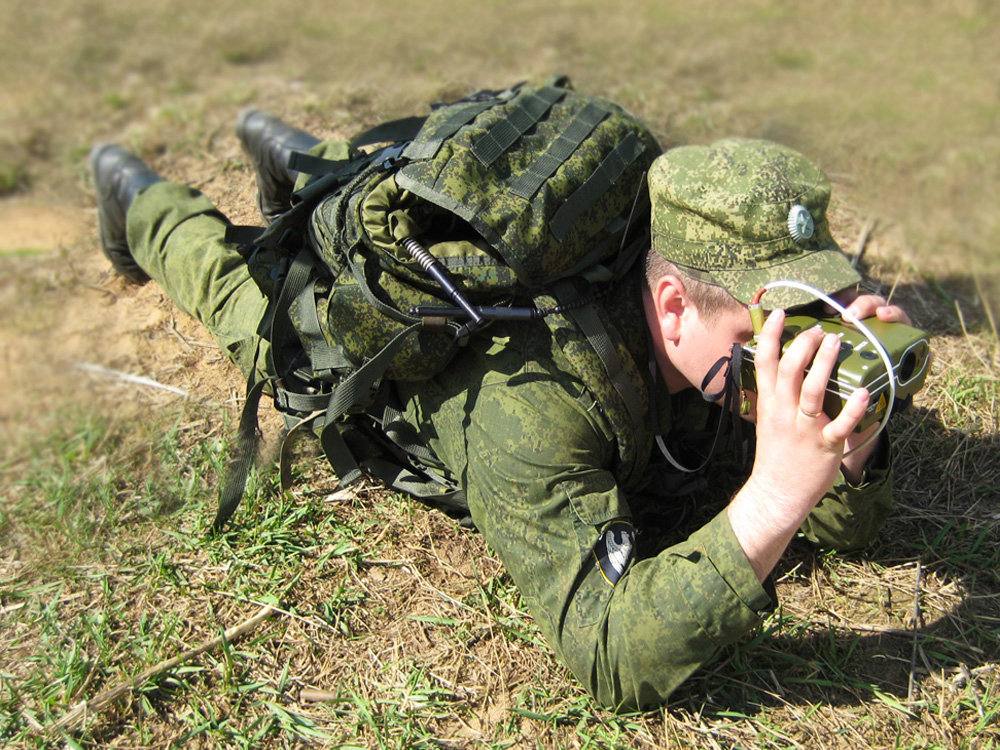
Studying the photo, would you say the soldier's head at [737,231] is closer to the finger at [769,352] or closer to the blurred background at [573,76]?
the finger at [769,352]

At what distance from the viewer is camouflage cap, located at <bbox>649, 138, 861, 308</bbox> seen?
7.52 feet

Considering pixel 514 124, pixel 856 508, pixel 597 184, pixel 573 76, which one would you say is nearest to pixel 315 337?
pixel 514 124

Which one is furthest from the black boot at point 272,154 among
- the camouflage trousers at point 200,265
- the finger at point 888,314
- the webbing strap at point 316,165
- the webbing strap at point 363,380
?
the finger at point 888,314

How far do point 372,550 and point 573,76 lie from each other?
445 centimetres

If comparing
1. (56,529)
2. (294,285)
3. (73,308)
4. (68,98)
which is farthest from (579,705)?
(68,98)

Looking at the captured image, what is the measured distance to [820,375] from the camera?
6.43ft

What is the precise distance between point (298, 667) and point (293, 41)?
6.04 m

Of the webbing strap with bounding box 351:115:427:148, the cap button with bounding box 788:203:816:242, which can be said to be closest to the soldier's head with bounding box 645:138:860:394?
the cap button with bounding box 788:203:816:242

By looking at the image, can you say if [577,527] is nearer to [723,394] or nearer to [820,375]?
[723,394]

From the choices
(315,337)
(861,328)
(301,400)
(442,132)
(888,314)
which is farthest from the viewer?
(301,400)

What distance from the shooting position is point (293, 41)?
718 cm

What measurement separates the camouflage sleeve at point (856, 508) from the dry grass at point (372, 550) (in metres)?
0.16

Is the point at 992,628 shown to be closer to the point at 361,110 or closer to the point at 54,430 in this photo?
the point at 54,430

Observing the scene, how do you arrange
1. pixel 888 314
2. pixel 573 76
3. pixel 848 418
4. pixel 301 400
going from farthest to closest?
pixel 573 76 → pixel 301 400 → pixel 888 314 → pixel 848 418
